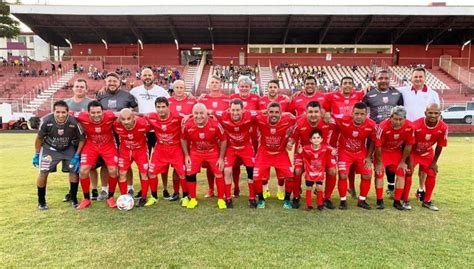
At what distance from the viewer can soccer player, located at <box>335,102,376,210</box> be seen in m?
5.28

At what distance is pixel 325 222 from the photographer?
15.3ft

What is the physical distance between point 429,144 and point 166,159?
4.16 metres

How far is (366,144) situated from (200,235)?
10.1 feet

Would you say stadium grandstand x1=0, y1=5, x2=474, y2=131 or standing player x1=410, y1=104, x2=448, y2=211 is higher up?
stadium grandstand x1=0, y1=5, x2=474, y2=131

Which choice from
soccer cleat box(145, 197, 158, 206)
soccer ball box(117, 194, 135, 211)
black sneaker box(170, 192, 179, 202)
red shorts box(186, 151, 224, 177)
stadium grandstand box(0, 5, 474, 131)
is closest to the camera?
soccer ball box(117, 194, 135, 211)

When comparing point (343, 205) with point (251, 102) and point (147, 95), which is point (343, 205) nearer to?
point (251, 102)

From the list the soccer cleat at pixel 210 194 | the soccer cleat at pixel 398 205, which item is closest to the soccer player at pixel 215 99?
the soccer cleat at pixel 210 194

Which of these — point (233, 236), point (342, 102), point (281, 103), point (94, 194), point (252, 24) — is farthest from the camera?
point (252, 24)

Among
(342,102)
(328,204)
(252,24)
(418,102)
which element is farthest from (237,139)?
(252,24)

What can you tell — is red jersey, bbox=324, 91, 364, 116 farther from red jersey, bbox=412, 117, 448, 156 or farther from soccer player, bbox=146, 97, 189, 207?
soccer player, bbox=146, 97, 189, 207

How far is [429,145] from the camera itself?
5.43 m

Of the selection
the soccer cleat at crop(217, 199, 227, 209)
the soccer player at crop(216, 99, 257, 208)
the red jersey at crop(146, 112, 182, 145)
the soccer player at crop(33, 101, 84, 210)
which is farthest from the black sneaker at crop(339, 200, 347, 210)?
the soccer player at crop(33, 101, 84, 210)

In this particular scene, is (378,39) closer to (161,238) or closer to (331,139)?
(331,139)

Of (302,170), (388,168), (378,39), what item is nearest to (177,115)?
(302,170)
